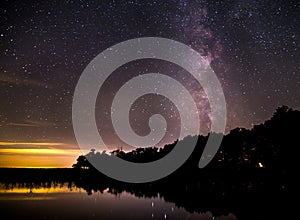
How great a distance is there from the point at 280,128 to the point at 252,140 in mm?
13557

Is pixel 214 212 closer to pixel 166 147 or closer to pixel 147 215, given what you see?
pixel 147 215

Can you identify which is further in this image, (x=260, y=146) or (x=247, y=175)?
(x=247, y=175)

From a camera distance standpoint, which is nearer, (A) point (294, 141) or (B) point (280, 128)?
(A) point (294, 141)

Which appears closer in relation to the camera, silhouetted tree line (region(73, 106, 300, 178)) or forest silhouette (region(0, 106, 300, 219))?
forest silhouette (region(0, 106, 300, 219))

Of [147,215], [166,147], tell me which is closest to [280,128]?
[147,215]

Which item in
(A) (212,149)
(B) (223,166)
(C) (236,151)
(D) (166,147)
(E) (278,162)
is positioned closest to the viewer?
(E) (278,162)

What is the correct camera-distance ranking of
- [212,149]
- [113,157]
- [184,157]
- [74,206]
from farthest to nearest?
[113,157], [184,157], [212,149], [74,206]

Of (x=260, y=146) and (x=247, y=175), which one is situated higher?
→ (x=260, y=146)

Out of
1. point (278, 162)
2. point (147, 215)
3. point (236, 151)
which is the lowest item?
point (147, 215)

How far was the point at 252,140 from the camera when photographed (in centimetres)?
5906

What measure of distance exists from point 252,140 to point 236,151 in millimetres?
9877

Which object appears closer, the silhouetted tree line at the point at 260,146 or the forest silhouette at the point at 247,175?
the forest silhouette at the point at 247,175

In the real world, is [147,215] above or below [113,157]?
below

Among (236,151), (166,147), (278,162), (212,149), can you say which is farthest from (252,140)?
(166,147)
